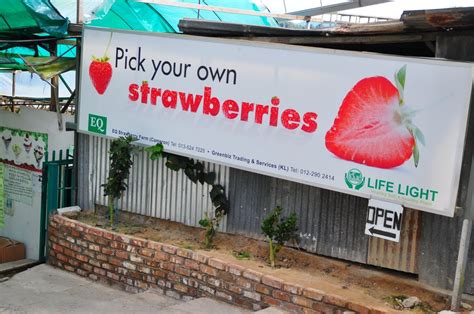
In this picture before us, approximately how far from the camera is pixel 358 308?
18.7ft

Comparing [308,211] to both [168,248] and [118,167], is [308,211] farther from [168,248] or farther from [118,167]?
[118,167]

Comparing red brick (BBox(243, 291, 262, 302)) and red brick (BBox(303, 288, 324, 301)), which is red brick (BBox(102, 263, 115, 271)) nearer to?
red brick (BBox(243, 291, 262, 302))

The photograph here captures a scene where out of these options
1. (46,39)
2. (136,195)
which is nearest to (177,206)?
(136,195)

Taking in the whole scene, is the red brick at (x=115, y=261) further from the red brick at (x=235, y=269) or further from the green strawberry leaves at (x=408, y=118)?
the green strawberry leaves at (x=408, y=118)

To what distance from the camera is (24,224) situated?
9.92 m

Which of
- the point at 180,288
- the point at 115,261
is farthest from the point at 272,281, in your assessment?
the point at 115,261

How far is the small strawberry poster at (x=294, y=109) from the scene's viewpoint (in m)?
5.58

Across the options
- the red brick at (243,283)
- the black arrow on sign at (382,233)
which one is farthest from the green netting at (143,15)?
the black arrow on sign at (382,233)

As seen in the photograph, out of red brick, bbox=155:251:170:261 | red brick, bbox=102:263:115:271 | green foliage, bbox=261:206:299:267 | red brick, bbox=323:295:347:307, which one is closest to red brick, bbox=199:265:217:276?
red brick, bbox=155:251:170:261

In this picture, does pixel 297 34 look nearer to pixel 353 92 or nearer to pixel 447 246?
pixel 353 92

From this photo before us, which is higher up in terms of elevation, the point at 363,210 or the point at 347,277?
A: the point at 363,210

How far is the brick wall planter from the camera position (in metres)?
6.16

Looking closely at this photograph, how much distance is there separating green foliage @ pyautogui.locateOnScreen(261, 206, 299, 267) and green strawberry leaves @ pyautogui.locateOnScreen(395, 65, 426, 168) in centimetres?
157

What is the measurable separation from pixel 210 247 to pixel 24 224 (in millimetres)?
3973
